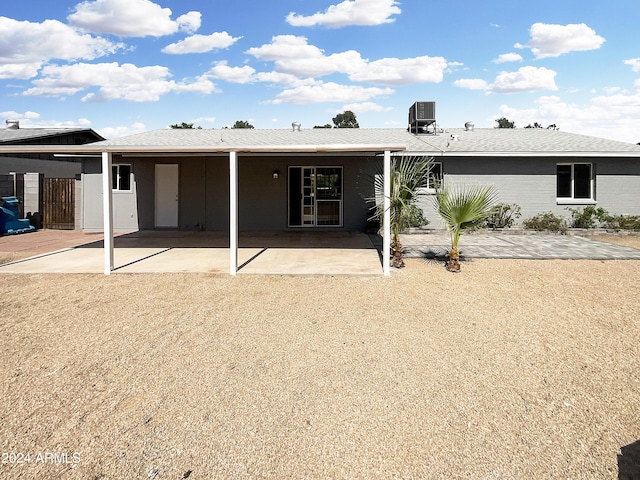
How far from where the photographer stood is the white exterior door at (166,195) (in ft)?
48.1

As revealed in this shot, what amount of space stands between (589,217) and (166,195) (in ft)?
47.2

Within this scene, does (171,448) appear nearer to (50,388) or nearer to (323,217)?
(50,388)

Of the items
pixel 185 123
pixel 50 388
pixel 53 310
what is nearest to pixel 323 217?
pixel 53 310

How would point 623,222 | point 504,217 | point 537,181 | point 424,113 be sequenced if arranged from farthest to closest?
point 424,113 → point 537,181 → point 504,217 → point 623,222

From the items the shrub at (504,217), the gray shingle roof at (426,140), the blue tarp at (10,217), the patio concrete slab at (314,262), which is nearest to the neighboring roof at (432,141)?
the gray shingle roof at (426,140)

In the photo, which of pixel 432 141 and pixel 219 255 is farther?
pixel 432 141

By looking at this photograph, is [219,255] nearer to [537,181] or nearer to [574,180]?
[537,181]

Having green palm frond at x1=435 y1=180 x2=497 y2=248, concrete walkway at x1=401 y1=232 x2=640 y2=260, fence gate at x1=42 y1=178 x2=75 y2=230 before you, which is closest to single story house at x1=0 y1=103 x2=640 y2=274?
fence gate at x1=42 y1=178 x2=75 y2=230

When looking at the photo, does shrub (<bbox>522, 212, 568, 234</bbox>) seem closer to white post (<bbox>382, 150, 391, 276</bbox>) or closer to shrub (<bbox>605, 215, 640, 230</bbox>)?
shrub (<bbox>605, 215, 640, 230</bbox>)

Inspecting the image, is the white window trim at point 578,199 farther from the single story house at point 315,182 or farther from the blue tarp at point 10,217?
the blue tarp at point 10,217

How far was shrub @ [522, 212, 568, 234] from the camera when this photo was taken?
13.5 metres

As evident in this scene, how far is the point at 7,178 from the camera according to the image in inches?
618

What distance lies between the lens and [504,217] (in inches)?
550

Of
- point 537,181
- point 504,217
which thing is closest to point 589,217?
point 537,181
